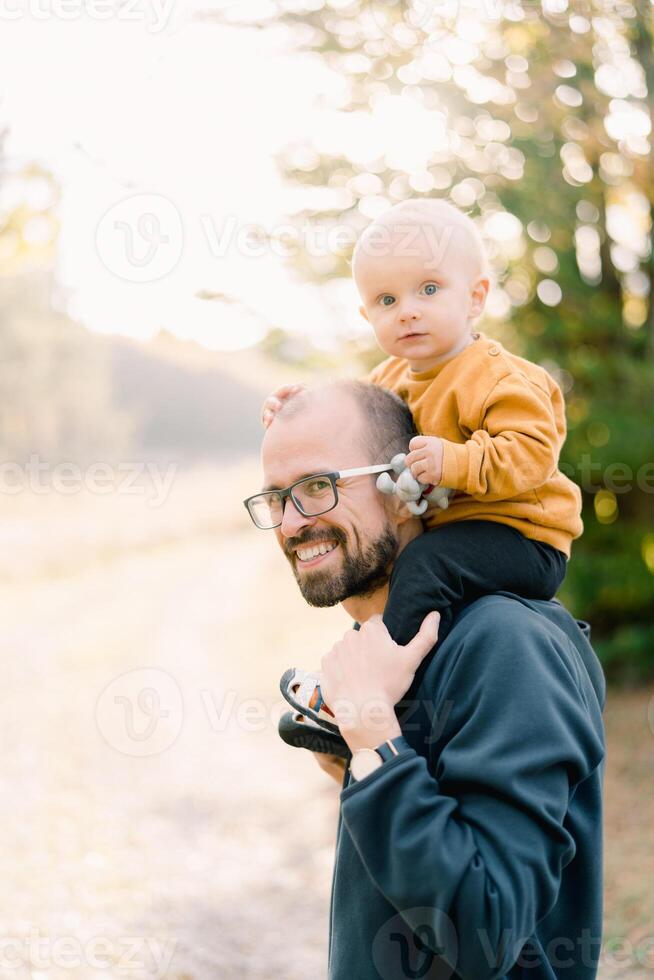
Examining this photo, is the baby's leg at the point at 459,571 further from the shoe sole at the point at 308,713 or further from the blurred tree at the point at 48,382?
the blurred tree at the point at 48,382

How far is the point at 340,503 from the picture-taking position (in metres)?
2.12

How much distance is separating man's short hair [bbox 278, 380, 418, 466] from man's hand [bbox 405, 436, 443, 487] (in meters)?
0.17

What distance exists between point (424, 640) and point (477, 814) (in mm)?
380

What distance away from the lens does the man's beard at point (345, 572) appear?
2123mm

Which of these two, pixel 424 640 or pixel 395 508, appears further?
pixel 395 508

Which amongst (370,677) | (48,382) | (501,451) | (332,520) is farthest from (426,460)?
(48,382)

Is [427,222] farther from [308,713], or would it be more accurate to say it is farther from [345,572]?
[308,713]

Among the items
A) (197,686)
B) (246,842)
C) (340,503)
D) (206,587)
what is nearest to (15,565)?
(206,587)

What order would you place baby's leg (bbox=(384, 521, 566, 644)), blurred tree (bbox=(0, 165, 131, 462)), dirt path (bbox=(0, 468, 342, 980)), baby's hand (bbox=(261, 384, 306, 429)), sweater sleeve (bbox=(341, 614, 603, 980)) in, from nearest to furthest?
sweater sleeve (bbox=(341, 614, 603, 980)) → baby's leg (bbox=(384, 521, 566, 644)) → baby's hand (bbox=(261, 384, 306, 429)) → dirt path (bbox=(0, 468, 342, 980)) → blurred tree (bbox=(0, 165, 131, 462))

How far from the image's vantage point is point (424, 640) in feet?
6.22

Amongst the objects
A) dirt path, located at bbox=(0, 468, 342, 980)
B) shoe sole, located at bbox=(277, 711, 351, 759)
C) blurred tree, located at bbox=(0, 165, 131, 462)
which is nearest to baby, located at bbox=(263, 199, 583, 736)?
shoe sole, located at bbox=(277, 711, 351, 759)

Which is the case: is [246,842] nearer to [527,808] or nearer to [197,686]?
[197,686]

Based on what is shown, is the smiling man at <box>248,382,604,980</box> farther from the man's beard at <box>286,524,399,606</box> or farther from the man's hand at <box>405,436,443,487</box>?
the man's hand at <box>405,436,443,487</box>

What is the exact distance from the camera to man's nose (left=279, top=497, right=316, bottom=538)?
212 cm
